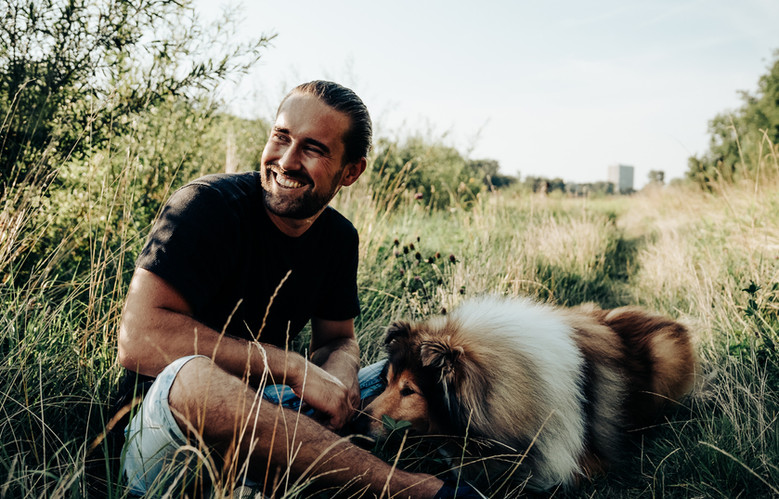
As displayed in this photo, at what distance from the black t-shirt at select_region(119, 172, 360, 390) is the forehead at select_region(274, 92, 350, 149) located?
371 millimetres

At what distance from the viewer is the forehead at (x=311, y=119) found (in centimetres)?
271

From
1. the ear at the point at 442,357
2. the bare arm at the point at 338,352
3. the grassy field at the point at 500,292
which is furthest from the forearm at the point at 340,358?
the grassy field at the point at 500,292

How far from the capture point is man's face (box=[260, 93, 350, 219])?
8.54ft

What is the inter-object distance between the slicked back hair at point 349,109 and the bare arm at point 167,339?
1269mm

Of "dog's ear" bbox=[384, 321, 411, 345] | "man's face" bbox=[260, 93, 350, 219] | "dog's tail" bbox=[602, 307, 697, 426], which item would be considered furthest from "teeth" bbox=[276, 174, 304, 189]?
"dog's tail" bbox=[602, 307, 697, 426]

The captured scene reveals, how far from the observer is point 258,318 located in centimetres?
261

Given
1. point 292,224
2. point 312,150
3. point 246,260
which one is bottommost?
point 246,260

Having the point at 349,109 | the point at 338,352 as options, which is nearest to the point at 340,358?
the point at 338,352

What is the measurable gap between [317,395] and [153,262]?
0.93 meters

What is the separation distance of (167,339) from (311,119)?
1.37 meters

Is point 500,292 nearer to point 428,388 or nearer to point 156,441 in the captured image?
point 428,388

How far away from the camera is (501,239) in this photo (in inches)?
249

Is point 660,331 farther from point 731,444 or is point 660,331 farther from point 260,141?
point 260,141

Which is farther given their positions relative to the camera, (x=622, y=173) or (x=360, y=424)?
(x=622, y=173)
